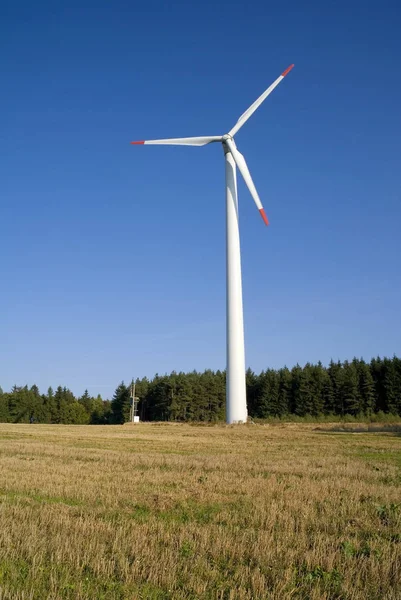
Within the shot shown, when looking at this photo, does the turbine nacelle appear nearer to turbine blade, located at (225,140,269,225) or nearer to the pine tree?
turbine blade, located at (225,140,269,225)

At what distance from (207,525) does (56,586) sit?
3826 mm

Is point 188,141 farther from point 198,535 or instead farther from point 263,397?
point 263,397

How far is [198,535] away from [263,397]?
11249 cm

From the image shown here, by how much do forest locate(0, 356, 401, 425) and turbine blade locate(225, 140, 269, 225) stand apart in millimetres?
46430

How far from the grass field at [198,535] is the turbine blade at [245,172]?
4009 cm

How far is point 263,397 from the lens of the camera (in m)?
119

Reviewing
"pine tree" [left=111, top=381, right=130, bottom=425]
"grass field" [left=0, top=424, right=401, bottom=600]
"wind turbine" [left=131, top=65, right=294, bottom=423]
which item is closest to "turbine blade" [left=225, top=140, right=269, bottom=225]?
"wind turbine" [left=131, top=65, right=294, bottom=423]

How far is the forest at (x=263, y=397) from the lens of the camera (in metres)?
107

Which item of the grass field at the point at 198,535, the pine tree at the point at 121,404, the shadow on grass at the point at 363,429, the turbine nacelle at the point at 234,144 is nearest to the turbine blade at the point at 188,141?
the turbine nacelle at the point at 234,144

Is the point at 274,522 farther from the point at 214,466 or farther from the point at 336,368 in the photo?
the point at 336,368

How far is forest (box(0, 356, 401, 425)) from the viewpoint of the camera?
352 ft

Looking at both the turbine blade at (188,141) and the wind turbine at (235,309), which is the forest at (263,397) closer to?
the wind turbine at (235,309)

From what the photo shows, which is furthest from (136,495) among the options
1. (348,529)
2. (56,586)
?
(56,586)

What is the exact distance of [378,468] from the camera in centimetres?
1970
